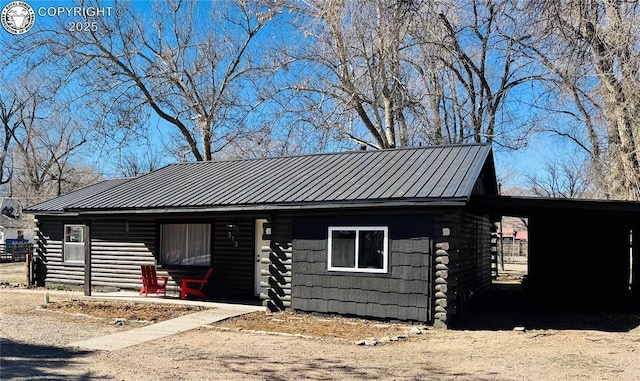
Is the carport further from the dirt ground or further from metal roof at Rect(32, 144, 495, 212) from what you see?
the dirt ground

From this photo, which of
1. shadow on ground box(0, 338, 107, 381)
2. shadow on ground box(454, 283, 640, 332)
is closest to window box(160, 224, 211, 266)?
shadow on ground box(0, 338, 107, 381)

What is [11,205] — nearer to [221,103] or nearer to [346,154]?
[221,103]

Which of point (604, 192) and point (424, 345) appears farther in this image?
point (604, 192)

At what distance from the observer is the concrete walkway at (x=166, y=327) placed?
864 cm

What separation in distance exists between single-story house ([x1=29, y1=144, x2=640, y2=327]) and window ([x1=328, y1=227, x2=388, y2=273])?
0.02m

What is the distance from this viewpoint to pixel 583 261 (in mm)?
15961

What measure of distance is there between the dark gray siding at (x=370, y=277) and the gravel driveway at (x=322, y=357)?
902 millimetres

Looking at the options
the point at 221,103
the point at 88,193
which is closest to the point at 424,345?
the point at 88,193

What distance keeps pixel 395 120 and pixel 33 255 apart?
47.4 ft

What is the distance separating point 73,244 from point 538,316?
1285cm

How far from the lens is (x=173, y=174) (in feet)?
55.4

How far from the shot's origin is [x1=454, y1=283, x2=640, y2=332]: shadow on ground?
35.6ft

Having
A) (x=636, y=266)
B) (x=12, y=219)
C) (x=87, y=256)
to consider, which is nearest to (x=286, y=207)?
→ (x=87, y=256)

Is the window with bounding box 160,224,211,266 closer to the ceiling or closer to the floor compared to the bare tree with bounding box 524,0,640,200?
closer to the floor
